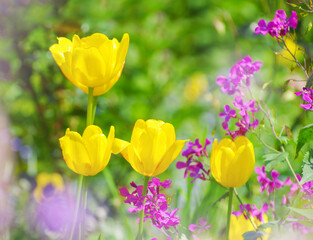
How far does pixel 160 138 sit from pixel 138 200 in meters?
0.09

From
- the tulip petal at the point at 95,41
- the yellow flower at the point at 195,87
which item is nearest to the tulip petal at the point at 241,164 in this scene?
the tulip petal at the point at 95,41

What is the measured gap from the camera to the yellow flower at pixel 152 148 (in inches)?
20.9

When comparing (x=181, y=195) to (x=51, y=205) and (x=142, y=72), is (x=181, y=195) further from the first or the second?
(x=142, y=72)

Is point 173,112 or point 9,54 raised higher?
point 9,54

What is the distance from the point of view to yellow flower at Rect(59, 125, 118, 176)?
52 centimetres

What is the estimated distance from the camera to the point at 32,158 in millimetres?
1778

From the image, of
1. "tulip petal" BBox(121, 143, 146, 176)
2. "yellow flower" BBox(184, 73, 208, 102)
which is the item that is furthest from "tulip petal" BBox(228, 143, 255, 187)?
Result: "yellow flower" BBox(184, 73, 208, 102)

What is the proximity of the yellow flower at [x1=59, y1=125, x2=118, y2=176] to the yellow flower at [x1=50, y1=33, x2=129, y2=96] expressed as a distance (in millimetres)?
63

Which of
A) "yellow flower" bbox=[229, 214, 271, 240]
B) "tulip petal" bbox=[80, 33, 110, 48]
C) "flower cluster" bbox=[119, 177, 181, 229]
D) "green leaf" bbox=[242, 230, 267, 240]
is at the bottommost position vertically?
"yellow flower" bbox=[229, 214, 271, 240]

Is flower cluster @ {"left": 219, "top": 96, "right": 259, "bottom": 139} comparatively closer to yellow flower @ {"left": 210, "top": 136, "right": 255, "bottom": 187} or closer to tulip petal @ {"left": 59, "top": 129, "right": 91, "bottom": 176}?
yellow flower @ {"left": 210, "top": 136, "right": 255, "bottom": 187}

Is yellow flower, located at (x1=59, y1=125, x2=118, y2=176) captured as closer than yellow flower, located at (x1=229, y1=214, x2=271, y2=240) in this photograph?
Yes

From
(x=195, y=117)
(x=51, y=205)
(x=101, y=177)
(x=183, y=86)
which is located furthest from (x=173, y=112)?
(x=51, y=205)

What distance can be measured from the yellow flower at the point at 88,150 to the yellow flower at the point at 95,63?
63 millimetres

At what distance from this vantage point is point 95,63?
0.54 m
